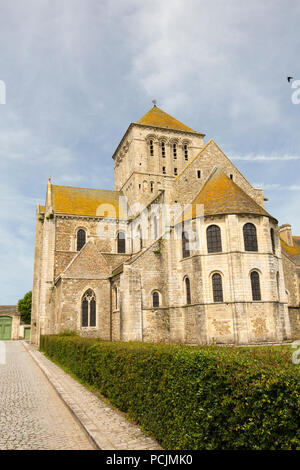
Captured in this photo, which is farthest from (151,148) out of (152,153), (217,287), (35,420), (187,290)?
(35,420)

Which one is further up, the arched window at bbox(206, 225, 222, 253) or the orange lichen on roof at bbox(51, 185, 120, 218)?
the orange lichen on roof at bbox(51, 185, 120, 218)

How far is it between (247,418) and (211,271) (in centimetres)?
1770

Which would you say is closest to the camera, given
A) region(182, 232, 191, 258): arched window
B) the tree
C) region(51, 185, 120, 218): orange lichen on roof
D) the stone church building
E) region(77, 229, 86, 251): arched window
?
the stone church building

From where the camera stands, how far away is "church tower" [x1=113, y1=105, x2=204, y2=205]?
3844 cm

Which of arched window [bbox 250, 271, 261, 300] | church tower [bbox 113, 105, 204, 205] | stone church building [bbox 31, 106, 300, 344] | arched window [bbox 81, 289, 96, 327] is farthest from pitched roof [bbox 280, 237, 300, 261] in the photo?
arched window [bbox 81, 289, 96, 327]

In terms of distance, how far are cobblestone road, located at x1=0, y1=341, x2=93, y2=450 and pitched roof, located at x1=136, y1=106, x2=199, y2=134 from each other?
33.5 metres

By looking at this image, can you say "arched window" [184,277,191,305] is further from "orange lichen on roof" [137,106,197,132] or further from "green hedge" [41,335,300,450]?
"orange lichen on roof" [137,106,197,132]

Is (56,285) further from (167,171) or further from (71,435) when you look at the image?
(71,435)

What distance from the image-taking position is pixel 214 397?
Result: 4.72 m

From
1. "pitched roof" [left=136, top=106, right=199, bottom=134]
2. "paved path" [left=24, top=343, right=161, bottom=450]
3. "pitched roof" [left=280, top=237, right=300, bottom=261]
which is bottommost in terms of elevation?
"paved path" [left=24, top=343, right=161, bottom=450]

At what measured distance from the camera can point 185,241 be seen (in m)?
23.9

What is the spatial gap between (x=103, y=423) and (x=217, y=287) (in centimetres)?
1487
